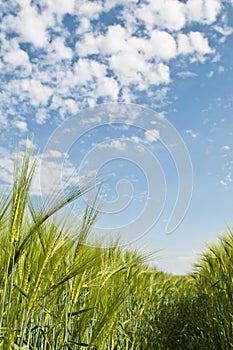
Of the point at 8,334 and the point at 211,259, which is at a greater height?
the point at 211,259

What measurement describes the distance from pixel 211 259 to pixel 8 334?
3.51 m

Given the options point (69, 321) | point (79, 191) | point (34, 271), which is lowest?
point (69, 321)

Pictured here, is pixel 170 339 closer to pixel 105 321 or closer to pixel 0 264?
pixel 105 321


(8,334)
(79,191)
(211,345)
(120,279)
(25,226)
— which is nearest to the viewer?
(8,334)

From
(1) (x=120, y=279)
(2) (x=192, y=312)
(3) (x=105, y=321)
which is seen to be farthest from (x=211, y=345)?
(3) (x=105, y=321)

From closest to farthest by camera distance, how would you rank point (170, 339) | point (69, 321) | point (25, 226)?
point (25, 226), point (69, 321), point (170, 339)

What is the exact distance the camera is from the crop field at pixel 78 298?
146 cm

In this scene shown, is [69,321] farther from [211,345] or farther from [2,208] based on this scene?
[211,345]

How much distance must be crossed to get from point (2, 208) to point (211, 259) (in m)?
3.28

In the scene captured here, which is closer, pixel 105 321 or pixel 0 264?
pixel 0 264

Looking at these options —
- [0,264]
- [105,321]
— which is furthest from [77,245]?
[0,264]

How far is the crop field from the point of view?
1.46 metres

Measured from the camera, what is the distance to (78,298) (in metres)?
2.49

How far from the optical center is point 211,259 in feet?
14.8
